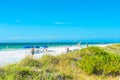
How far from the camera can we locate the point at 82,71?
12531mm

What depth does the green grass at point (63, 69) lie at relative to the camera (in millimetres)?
9812

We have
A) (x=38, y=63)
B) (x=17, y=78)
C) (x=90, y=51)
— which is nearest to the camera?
(x=17, y=78)

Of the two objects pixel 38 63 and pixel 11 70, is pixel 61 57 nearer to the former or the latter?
pixel 38 63

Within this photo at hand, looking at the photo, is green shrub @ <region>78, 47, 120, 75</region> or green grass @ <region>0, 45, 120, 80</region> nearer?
green grass @ <region>0, 45, 120, 80</region>

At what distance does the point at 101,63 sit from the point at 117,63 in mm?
727

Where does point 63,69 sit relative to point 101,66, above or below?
below

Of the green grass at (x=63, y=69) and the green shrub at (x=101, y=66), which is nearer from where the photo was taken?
the green grass at (x=63, y=69)

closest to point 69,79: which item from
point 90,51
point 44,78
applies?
point 44,78

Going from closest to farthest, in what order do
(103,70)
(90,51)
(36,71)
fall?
1. (36,71)
2. (103,70)
3. (90,51)

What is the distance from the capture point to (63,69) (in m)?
12.7

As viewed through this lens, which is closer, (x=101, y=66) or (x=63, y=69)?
(x=101, y=66)

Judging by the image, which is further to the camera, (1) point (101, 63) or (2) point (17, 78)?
(1) point (101, 63)

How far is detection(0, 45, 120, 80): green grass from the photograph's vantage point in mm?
9812

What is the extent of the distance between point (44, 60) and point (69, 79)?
430 cm
